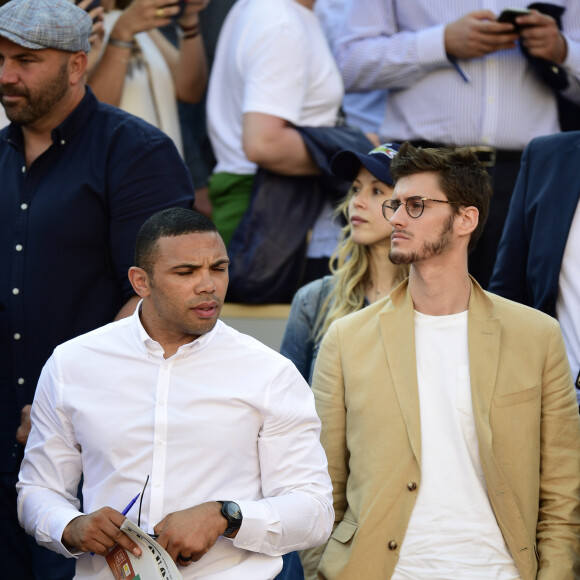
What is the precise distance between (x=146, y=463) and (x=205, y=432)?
7.3 inches

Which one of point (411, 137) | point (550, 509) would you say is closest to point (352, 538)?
point (550, 509)

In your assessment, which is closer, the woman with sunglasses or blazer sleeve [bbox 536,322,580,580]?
blazer sleeve [bbox 536,322,580,580]

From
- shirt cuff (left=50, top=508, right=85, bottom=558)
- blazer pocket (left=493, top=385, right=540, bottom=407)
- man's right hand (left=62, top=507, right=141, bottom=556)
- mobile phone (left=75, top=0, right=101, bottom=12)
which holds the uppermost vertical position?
mobile phone (left=75, top=0, right=101, bottom=12)

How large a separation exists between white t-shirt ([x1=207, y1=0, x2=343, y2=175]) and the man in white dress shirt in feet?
6.42

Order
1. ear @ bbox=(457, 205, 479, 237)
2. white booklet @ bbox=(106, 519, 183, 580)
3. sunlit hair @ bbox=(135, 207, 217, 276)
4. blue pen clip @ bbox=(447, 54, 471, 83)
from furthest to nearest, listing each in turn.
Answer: blue pen clip @ bbox=(447, 54, 471, 83) < ear @ bbox=(457, 205, 479, 237) < sunlit hair @ bbox=(135, 207, 217, 276) < white booklet @ bbox=(106, 519, 183, 580)

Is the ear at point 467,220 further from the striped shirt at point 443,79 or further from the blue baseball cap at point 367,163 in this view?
the striped shirt at point 443,79

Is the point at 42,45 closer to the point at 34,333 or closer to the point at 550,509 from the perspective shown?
the point at 34,333

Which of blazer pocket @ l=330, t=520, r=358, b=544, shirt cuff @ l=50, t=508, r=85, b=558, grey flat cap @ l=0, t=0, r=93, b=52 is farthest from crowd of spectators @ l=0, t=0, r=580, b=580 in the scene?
shirt cuff @ l=50, t=508, r=85, b=558

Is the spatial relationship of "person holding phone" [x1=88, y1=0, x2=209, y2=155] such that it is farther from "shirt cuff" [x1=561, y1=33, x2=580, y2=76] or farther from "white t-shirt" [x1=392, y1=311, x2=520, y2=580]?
"white t-shirt" [x1=392, y1=311, x2=520, y2=580]

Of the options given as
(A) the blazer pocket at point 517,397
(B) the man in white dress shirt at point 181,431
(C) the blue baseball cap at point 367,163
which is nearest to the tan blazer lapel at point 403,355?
(A) the blazer pocket at point 517,397

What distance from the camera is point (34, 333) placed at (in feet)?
12.9

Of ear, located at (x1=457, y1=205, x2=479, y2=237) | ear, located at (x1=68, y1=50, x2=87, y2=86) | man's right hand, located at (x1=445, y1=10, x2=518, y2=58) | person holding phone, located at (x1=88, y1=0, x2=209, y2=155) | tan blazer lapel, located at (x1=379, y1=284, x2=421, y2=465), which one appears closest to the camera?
tan blazer lapel, located at (x1=379, y1=284, x2=421, y2=465)

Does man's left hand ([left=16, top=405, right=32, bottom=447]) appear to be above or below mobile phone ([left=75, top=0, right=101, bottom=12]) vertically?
below

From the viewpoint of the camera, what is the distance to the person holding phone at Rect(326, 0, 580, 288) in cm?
525
